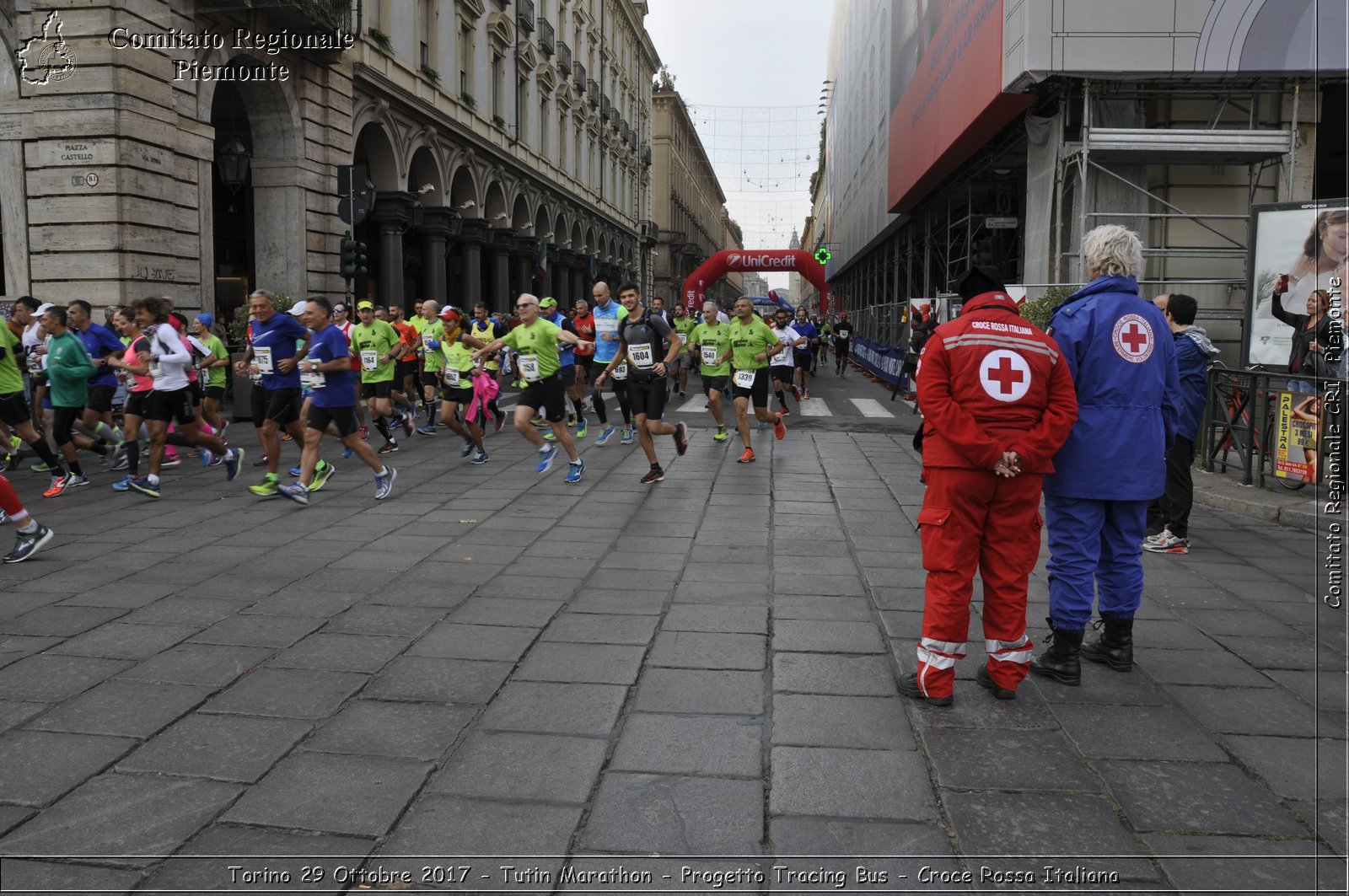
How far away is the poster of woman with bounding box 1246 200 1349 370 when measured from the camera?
9148 millimetres

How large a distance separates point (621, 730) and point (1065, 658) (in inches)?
74.1

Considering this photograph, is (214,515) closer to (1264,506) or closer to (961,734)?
(961,734)

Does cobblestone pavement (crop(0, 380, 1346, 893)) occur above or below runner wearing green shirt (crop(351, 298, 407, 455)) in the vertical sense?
below

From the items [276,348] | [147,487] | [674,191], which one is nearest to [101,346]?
[147,487]

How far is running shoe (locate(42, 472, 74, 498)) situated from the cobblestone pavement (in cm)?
285

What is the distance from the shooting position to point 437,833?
282 centimetres

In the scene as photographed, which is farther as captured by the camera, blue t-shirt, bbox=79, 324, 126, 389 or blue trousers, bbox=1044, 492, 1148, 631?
blue t-shirt, bbox=79, 324, 126, 389

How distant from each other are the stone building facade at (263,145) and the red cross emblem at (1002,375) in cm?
1415

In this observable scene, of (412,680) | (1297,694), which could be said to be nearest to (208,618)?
(412,680)

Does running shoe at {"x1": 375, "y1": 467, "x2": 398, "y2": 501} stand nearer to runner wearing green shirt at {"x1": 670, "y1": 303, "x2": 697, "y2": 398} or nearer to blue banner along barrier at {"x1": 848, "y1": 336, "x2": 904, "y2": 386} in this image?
runner wearing green shirt at {"x1": 670, "y1": 303, "x2": 697, "y2": 398}

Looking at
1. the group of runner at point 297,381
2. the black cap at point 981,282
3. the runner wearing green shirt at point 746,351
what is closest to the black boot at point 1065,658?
the black cap at point 981,282

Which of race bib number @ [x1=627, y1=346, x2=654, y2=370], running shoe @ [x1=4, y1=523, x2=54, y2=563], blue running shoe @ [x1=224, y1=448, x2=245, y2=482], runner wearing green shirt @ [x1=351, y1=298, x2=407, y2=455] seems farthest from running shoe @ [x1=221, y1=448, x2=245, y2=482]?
race bib number @ [x1=627, y1=346, x2=654, y2=370]

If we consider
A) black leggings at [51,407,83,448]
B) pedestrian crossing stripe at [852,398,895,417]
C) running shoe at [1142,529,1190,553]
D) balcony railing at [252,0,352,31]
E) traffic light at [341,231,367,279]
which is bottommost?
running shoe at [1142,529,1190,553]

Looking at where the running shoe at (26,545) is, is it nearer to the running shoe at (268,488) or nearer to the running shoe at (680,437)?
the running shoe at (268,488)
